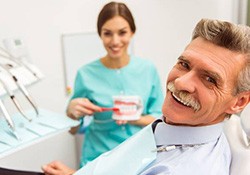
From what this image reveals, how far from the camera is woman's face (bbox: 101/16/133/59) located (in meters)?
1.49

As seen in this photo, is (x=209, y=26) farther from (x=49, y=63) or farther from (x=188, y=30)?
(x=188, y=30)

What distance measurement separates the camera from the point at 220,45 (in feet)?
2.71

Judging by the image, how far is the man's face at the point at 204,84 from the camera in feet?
2.68

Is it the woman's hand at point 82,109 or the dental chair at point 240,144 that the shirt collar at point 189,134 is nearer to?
the dental chair at point 240,144

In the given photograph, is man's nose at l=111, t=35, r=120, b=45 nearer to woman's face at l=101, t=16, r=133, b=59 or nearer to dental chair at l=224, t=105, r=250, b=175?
woman's face at l=101, t=16, r=133, b=59

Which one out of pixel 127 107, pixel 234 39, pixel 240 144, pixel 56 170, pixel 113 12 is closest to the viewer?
pixel 234 39

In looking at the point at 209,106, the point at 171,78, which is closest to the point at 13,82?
the point at 171,78

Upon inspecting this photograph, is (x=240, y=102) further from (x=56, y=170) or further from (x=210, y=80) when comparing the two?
(x=56, y=170)

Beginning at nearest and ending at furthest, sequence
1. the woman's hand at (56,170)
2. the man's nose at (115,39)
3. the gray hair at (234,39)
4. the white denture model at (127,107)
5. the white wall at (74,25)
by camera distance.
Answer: the gray hair at (234,39) < the woman's hand at (56,170) < the white denture model at (127,107) < the man's nose at (115,39) < the white wall at (74,25)

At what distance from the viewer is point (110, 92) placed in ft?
5.00

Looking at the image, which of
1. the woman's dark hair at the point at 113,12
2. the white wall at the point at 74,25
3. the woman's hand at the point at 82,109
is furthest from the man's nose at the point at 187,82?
the white wall at the point at 74,25

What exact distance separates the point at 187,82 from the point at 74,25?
1.23 m

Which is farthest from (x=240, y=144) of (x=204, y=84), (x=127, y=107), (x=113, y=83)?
(x=113, y=83)

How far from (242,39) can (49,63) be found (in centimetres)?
126
